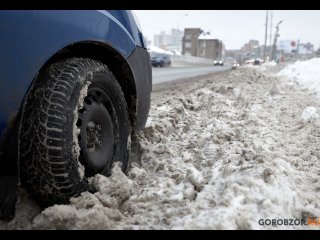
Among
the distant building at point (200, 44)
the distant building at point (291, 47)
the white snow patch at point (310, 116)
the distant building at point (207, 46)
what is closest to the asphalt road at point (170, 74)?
the white snow patch at point (310, 116)

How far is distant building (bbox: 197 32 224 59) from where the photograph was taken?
4589 inches

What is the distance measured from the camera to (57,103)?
222cm

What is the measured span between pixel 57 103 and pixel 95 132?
466mm

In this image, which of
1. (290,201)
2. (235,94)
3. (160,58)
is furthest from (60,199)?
(160,58)

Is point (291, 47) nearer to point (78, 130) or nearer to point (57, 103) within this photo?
point (78, 130)

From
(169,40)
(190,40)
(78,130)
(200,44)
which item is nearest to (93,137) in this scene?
(78,130)

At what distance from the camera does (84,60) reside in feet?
8.58

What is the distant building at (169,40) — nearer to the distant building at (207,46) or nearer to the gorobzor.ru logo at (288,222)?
the distant building at (207,46)

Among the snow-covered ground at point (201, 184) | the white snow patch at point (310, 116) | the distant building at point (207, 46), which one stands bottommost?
the distant building at point (207, 46)

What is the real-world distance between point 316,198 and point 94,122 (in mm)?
1601

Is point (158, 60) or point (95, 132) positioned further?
point (158, 60)

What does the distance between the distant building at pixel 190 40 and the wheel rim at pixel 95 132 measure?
11542 cm

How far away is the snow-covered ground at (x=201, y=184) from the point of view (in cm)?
207
